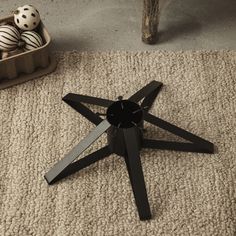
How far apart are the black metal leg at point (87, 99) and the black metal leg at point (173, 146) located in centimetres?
14

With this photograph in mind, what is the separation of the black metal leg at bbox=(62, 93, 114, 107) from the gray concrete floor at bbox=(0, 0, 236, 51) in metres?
0.23

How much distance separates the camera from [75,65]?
4.59 feet

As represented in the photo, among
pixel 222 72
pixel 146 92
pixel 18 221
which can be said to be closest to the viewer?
pixel 18 221

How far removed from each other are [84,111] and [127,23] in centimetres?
41

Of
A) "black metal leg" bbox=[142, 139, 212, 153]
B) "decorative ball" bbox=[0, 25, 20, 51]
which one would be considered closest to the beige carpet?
"black metal leg" bbox=[142, 139, 212, 153]

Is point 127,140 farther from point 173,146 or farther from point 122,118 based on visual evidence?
point 173,146

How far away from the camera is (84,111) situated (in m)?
1.26

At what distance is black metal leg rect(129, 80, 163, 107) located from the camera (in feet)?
4.05

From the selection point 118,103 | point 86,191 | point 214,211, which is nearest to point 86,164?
point 86,191

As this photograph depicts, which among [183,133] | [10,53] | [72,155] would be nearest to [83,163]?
[72,155]

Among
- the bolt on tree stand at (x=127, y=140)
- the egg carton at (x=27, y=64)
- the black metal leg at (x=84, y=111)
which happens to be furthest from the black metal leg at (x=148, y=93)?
the egg carton at (x=27, y=64)

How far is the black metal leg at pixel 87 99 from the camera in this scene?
4.00 ft

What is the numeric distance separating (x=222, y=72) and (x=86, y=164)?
0.51 metres

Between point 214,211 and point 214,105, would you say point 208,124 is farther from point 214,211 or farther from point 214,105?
point 214,211
